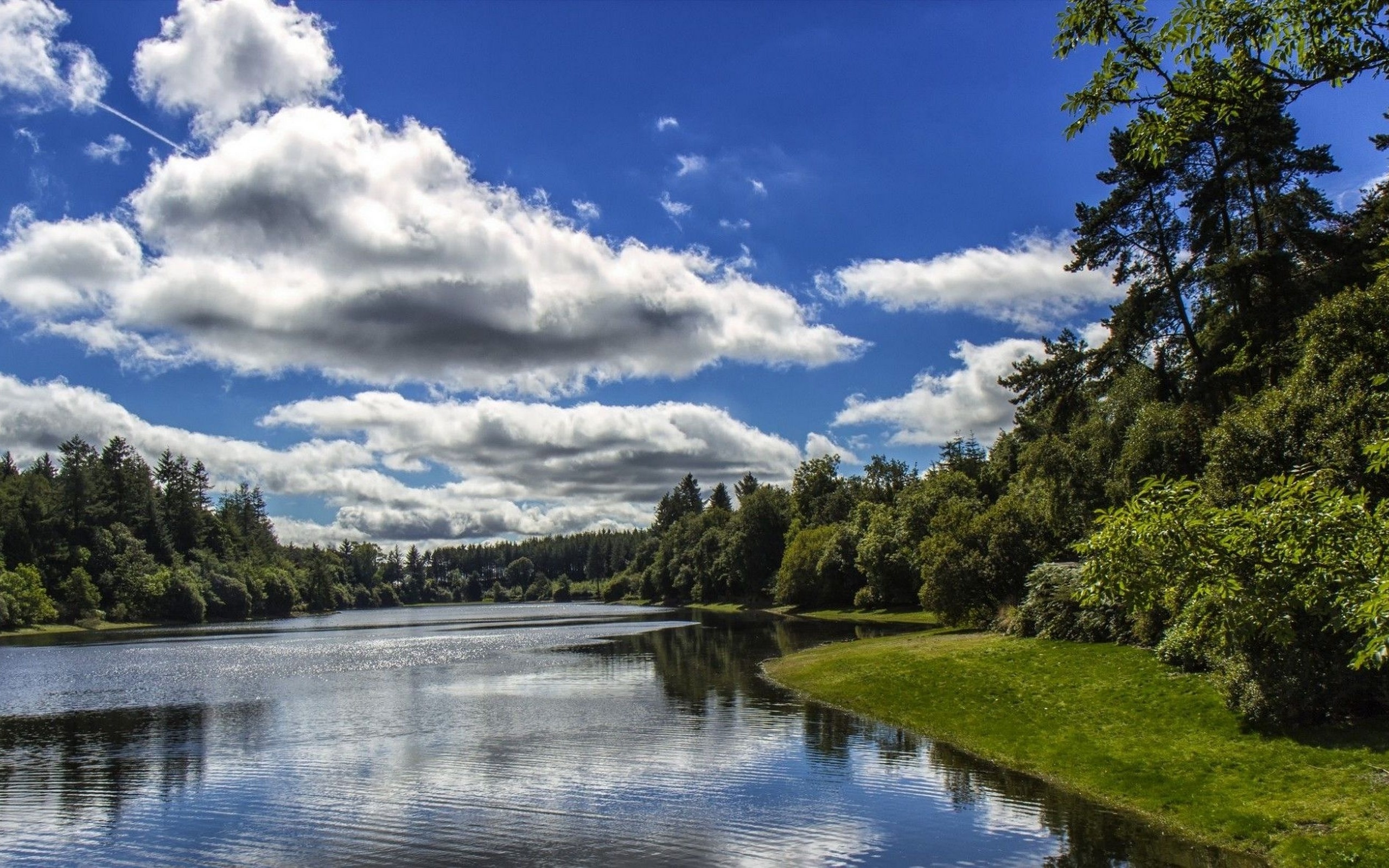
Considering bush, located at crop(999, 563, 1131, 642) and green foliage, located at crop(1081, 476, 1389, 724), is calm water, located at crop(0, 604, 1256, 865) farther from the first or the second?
bush, located at crop(999, 563, 1131, 642)

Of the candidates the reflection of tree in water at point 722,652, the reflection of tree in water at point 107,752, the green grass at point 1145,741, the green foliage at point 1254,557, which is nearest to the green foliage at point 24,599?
the reflection of tree in water at point 722,652

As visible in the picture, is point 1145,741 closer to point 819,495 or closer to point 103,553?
point 819,495

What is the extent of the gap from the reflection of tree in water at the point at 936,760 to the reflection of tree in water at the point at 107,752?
19.8 m

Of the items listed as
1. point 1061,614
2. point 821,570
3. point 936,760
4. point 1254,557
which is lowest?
point 936,760

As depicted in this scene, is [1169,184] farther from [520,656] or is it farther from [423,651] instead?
[423,651]

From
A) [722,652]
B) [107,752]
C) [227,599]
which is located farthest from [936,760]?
[227,599]

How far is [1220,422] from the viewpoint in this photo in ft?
121

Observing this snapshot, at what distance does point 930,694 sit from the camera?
38062 millimetres

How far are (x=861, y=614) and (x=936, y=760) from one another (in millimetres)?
76873

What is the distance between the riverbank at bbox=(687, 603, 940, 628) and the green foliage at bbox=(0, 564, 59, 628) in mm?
106255

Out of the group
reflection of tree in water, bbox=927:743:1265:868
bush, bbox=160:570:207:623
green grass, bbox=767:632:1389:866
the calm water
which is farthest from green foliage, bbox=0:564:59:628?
reflection of tree in water, bbox=927:743:1265:868

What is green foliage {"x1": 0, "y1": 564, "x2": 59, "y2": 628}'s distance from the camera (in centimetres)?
13025

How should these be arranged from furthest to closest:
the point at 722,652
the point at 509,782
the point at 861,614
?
the point at 861,614 < the point at 722,652 < the point at 509,782

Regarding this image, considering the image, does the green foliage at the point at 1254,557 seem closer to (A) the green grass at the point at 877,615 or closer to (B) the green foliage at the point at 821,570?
(A) the green grass at the point at 877,615
